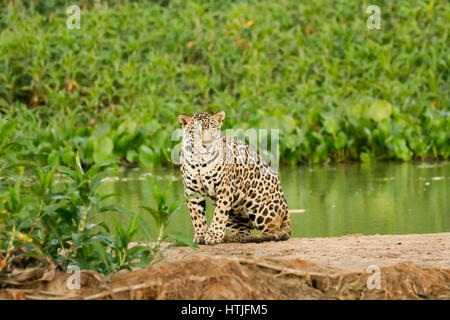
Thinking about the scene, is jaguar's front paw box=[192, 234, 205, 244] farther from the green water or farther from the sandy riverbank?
the green water

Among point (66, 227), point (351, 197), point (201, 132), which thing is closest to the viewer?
point (66, 227)

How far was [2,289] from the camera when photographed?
5.71m

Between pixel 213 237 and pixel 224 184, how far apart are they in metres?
0.41

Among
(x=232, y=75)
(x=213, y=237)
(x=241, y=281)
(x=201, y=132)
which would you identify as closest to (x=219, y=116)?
(x=201, y=132)

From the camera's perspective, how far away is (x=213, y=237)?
25.2ft

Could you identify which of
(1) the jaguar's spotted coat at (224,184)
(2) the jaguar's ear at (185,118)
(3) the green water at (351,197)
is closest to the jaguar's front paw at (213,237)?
(1) the jaguar's spotted coat at (224,184)

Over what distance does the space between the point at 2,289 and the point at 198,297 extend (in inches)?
43.8

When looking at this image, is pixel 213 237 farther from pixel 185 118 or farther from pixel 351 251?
pixel 351 251

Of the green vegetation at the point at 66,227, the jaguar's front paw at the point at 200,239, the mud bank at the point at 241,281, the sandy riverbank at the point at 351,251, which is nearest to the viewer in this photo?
the mud bank at the point at 241,281

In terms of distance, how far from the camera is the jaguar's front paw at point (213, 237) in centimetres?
765

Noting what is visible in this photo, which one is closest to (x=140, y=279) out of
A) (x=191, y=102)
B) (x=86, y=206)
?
(x=86, y=206)

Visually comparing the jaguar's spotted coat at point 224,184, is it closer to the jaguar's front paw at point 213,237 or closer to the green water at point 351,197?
the jaguar's front paw at point 213,237

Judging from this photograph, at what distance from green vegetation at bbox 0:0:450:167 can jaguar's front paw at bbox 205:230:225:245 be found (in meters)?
6.24
